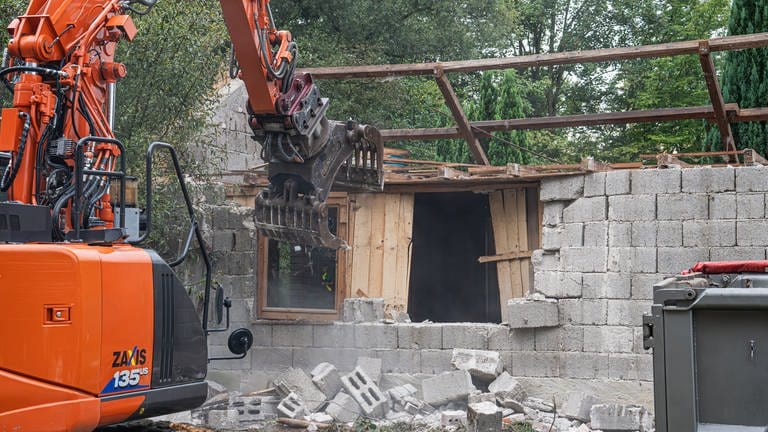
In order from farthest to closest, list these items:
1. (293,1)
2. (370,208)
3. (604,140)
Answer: (604,140), (293,1), (370,208)

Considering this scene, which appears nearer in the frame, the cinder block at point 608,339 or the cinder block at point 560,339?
the cinder block at point 608,339

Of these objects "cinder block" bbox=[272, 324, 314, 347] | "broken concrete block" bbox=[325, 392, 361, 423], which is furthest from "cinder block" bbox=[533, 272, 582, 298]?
"cinder block" bbox=[272, 324, 314, 347]

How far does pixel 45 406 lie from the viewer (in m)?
5.22

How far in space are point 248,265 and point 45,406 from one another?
332 inches

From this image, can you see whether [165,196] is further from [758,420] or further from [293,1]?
[293,1]

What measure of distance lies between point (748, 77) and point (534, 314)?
7840mm

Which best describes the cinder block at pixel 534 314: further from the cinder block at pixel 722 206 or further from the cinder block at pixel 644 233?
the cinder block at pixel 722 206

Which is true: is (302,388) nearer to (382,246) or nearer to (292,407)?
(292,407)

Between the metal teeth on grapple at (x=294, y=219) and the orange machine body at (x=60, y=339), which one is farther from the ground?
the metal teeth on grapple at (x=294, y=219)

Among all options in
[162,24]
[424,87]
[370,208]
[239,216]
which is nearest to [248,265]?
[239,216]

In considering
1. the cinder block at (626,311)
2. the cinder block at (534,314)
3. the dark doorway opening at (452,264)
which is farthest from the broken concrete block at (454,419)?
the dark doorway opening at (452,264)

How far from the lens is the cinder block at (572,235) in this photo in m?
11.8

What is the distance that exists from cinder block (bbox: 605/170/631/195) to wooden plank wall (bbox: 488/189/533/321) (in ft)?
5.07

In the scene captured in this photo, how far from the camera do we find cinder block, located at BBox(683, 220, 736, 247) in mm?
10930
